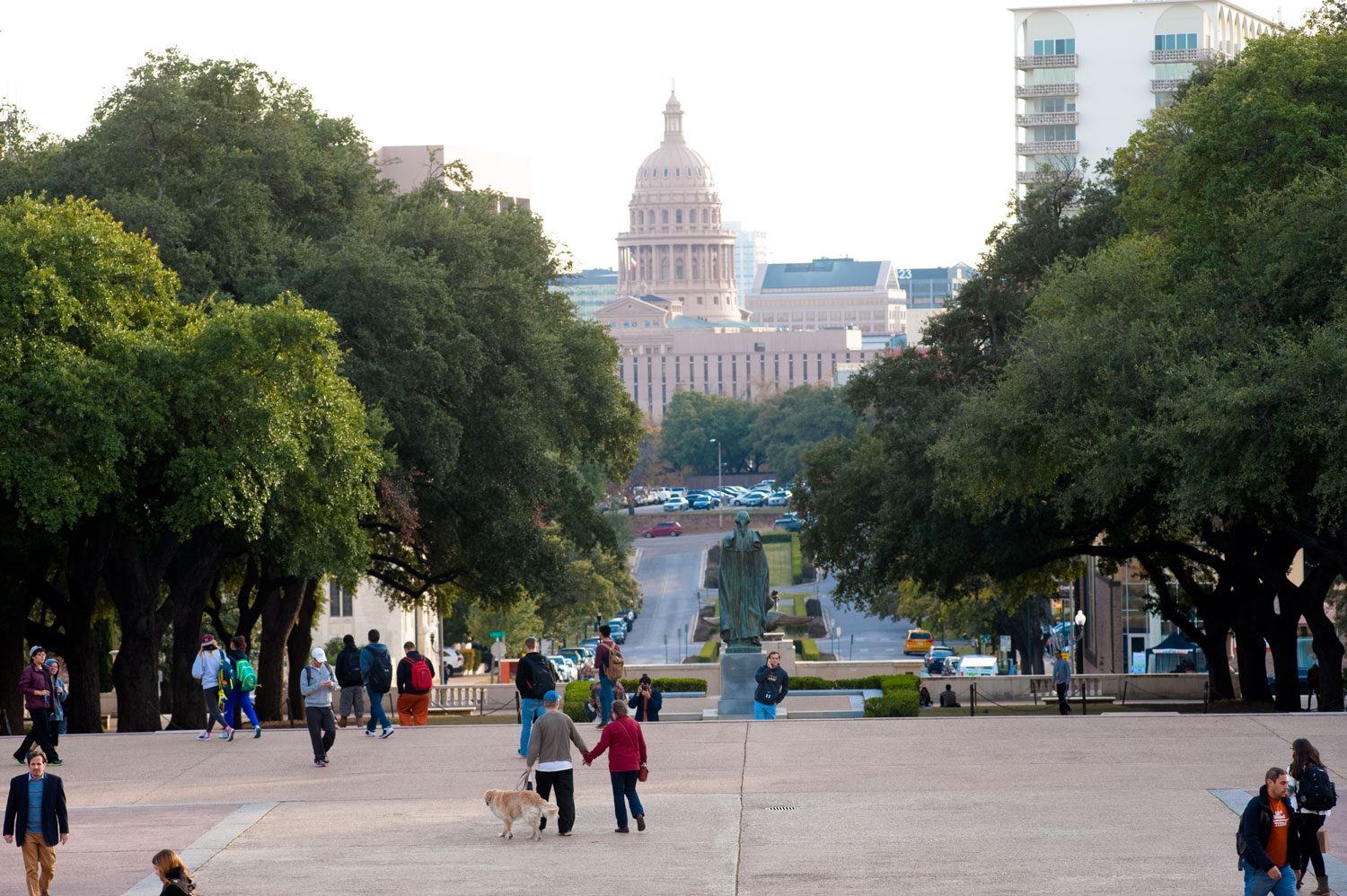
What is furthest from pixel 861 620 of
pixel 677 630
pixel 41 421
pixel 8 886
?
pixel 8 886

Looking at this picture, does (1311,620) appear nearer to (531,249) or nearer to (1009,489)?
(1009,489)

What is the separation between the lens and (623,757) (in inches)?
627

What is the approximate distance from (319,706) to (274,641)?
61.0 feet

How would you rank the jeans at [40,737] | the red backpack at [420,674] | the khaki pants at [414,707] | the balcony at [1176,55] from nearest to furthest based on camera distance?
1. the jeans at [40,737]
2. the red backpack at [420,674]
3. the khaki pants at [414,707]
4. the balcony at [1176,55]

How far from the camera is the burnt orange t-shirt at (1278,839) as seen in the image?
1273 cm

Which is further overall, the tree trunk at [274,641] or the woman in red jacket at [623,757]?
the tree trunk at [274,641]

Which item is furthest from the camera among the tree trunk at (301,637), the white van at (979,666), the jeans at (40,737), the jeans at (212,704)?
the white van at (979,666)

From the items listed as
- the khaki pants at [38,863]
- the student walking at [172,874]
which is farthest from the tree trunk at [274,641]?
the student walking at [172,874]

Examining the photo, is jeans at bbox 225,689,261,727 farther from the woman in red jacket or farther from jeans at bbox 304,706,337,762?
the woman in red jacket

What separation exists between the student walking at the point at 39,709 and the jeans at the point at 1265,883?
13073 millimetres

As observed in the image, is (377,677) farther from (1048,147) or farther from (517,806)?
(1048,147)

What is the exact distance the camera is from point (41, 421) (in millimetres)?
26078

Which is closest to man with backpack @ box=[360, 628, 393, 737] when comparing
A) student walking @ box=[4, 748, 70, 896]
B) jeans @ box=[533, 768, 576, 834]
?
jeans @ box=[533, 768, 576, 834]

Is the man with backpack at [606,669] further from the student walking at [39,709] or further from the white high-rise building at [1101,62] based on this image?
the white high-rise building at [1101,62]
